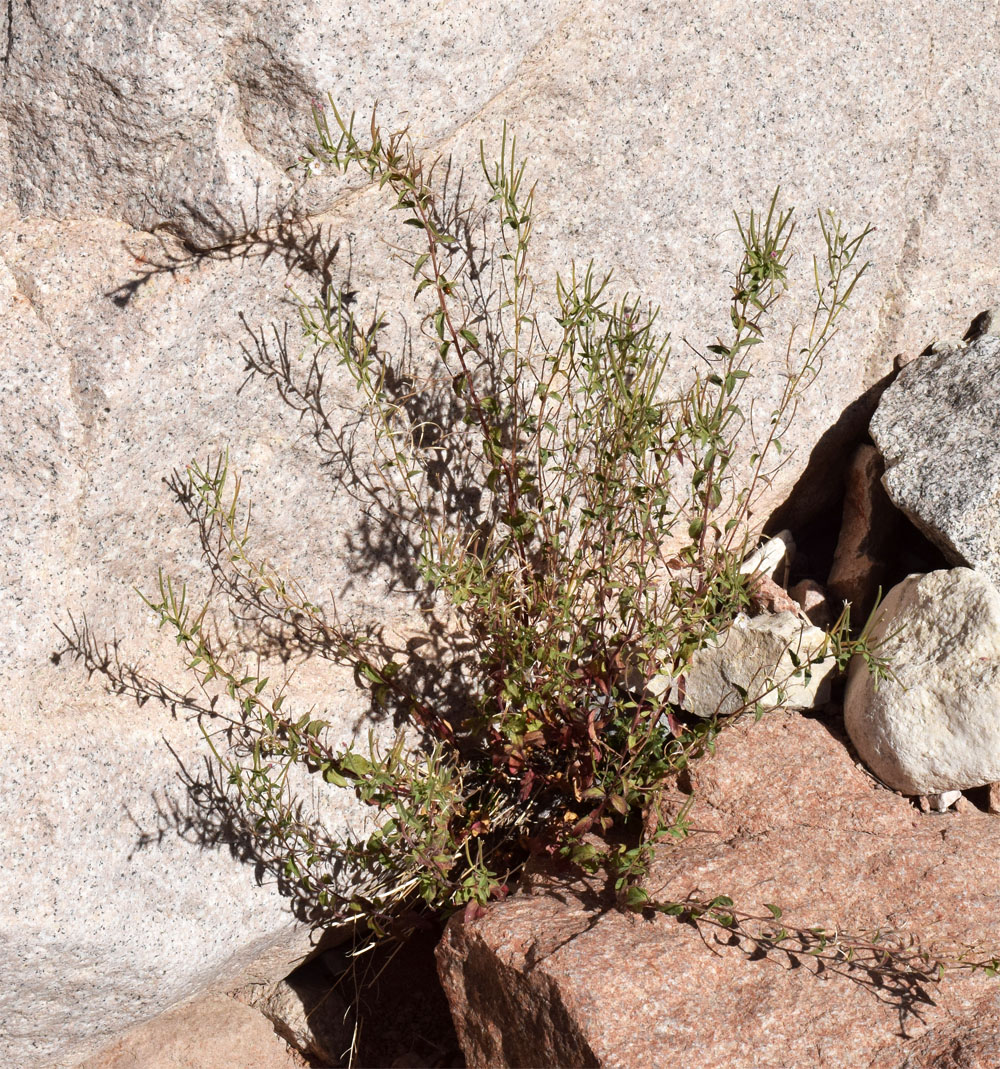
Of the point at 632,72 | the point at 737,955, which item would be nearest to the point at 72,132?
the point at 632,72

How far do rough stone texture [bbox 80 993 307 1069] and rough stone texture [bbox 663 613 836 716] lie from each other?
5.02ft

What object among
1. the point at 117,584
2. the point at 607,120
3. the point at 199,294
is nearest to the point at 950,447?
the point at 607,120

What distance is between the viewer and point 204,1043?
2.90 m

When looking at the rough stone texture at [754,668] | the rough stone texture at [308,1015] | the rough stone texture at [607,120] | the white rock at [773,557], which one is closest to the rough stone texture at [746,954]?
the rough stone texture at [754,668]

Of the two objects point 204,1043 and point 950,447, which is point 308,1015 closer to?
point 204,1043

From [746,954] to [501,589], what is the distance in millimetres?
1059

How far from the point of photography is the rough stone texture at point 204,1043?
2836 millimetres

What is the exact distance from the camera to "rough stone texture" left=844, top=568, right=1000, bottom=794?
2.70m

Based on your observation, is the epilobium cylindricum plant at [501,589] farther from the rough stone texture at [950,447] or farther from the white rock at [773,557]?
the rough stone texture at [950,447]

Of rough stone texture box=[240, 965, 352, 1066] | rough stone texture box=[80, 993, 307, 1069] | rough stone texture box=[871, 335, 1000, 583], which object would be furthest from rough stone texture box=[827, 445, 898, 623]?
rough stone texture box=[80, 993, 307, 1069]

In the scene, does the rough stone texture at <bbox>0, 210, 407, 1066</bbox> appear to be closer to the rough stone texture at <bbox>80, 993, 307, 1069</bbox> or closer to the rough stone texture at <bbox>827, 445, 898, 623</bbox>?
the rough stone texture at <bbox>80, 993, 307, 1069</bbox>

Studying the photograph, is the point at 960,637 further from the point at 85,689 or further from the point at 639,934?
the point at 85,689

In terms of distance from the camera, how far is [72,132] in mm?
2447

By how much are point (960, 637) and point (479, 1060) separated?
5.46ft
